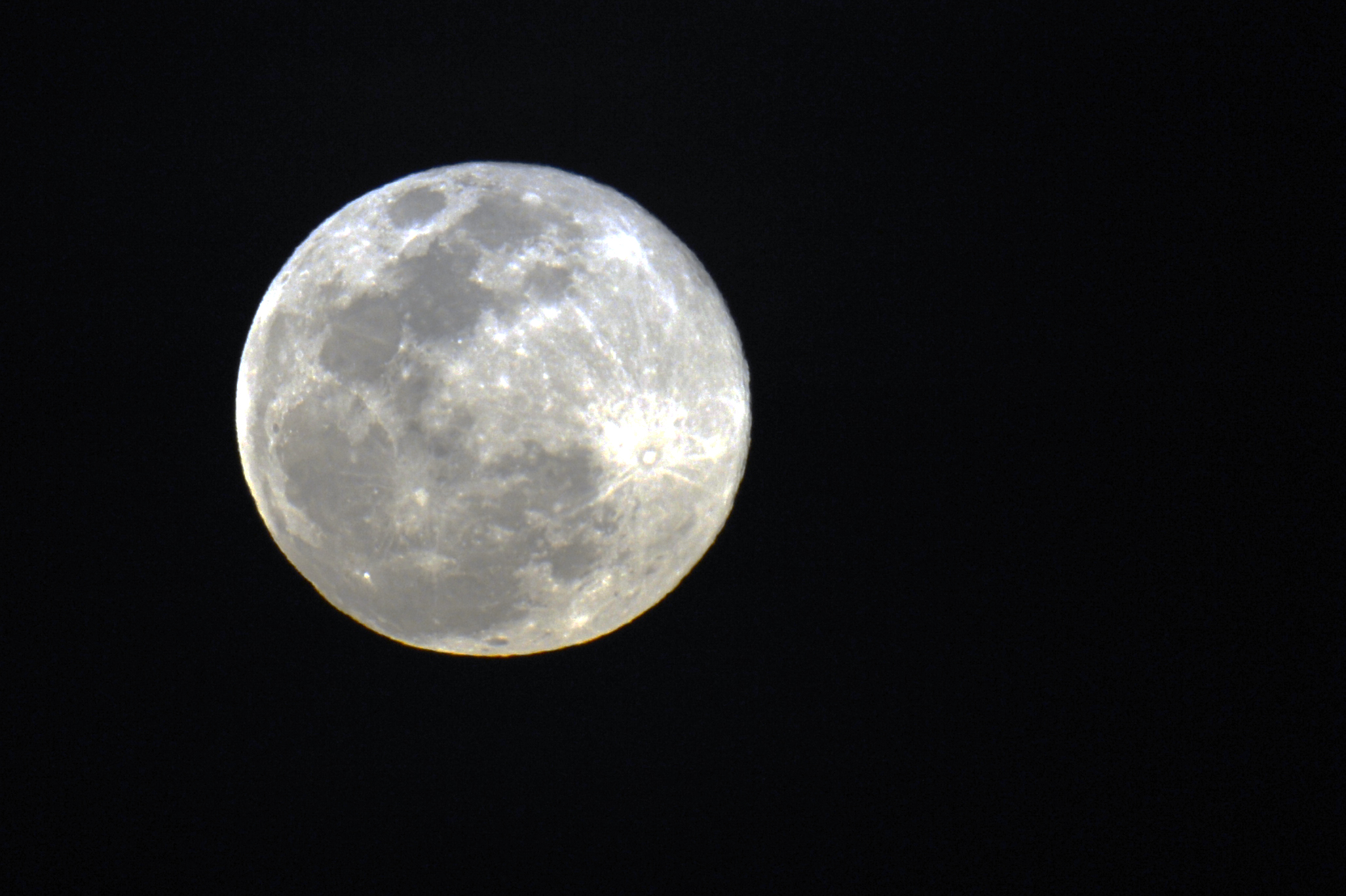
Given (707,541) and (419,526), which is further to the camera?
(707,541)

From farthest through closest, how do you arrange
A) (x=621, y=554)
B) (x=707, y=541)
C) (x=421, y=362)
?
(x=707, y=541), (x=621, y=554), (x=421, y=362)

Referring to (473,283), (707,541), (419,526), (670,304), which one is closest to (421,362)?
(473,283)

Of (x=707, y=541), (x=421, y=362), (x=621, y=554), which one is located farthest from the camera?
(x=707, y=541)

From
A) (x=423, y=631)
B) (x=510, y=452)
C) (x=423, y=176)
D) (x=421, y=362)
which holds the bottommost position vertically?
(x=423, y=631)

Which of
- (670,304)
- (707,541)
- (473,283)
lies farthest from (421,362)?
(707,541)

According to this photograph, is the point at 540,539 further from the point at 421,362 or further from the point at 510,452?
the point at 421,362

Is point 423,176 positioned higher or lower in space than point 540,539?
higher

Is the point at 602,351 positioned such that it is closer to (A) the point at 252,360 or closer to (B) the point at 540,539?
(B) the point at 540,539
